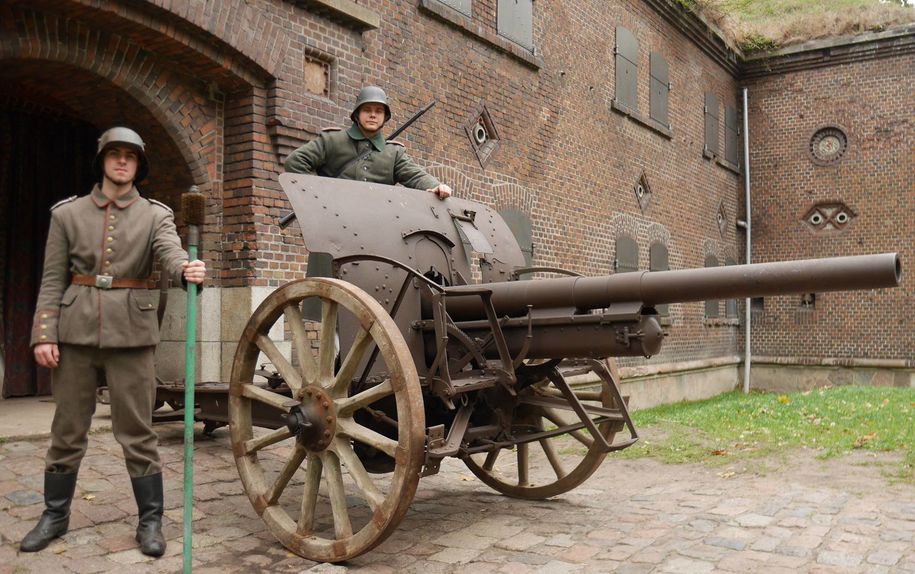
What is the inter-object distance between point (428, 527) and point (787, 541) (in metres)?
1.82

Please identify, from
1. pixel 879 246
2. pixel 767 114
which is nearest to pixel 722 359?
pixel 879 246

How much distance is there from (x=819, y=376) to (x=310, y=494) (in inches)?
639

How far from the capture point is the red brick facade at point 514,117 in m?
6.44

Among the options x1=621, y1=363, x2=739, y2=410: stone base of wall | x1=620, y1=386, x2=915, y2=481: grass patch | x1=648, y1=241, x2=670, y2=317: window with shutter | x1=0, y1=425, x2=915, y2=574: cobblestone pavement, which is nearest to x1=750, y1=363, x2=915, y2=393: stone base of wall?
x1=621, y1=363, x2=739, y2=410: stone base of wall

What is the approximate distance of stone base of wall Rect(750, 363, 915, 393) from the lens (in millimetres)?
16922

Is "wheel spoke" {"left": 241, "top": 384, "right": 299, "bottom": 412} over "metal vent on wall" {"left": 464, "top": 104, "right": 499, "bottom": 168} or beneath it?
beneath

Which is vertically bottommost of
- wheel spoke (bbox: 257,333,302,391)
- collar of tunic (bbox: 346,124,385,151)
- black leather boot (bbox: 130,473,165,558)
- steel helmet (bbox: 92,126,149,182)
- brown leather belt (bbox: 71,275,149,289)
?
black leather boot (bbox: 130,473,165,558)

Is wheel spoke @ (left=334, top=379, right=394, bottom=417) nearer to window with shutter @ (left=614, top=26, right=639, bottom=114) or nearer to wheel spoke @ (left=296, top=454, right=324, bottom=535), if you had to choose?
wheel spoke @ (left=296, top=454, right=324, bottom=535)

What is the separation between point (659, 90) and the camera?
14805mm

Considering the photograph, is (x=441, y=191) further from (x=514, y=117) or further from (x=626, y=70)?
(x=626, y=70)

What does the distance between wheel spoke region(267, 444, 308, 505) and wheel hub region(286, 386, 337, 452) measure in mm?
58

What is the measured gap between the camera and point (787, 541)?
13.4 feet

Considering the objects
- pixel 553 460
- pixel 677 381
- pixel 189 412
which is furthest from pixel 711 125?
pixel 189 412

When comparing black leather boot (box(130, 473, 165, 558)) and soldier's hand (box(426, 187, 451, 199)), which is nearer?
black leather boot (box(130, 473, 165, 558))
